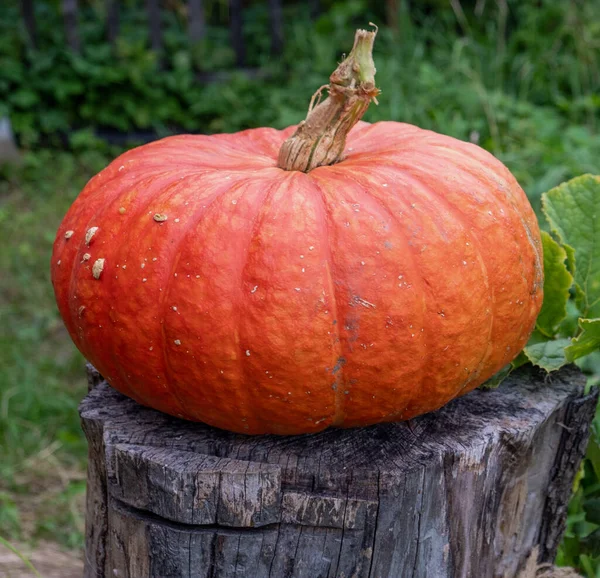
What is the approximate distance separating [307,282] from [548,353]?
83cm

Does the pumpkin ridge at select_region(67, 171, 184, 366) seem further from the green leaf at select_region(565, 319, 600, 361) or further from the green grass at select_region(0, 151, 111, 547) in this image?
the green grass at select_region(0, 151, 111, 547)

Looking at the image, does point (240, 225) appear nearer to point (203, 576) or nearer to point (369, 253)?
point (369, 253)

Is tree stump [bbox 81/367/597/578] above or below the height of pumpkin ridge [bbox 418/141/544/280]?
below

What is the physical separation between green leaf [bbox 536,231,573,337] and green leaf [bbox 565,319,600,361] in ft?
0.44

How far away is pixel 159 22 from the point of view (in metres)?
6.55

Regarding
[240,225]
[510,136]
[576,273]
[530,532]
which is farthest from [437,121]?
[240,225]

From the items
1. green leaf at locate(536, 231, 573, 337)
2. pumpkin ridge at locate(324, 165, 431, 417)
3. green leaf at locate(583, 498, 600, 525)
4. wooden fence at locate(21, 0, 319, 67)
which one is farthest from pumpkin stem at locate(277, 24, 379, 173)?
wooden fence at locate(21, 0, 319, 67)

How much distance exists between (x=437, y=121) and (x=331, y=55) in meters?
1.90

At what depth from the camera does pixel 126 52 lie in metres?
6.43

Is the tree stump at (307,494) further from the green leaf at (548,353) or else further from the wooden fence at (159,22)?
the wooden fence at (159,22)

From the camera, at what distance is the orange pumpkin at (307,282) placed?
1.62 meters

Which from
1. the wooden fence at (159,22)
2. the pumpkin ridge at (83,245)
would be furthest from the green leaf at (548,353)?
the wooden fence at (159,22)

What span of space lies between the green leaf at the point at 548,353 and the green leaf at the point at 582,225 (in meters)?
0.12

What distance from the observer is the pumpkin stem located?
5.58ft
